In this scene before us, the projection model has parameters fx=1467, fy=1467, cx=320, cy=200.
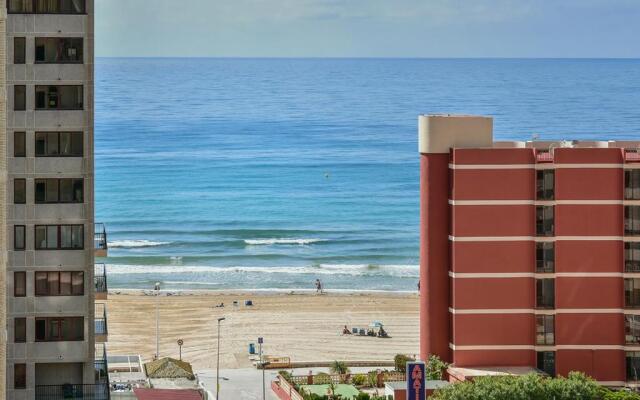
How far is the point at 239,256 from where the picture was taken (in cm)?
12406

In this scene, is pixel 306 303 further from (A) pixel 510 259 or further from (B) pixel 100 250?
(B) pixel 100 250

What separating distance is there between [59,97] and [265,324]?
55.0 meters

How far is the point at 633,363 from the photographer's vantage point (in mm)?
58812

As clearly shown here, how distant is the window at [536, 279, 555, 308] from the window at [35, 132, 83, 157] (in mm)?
29393

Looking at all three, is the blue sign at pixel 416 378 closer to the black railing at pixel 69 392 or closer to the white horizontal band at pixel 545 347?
the black railing at pixel 69 392

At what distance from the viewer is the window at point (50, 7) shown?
33062mm

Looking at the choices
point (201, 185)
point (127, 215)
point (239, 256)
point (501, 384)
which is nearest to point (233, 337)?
point (501, 384)

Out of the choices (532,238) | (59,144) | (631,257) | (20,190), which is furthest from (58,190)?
(631,257)

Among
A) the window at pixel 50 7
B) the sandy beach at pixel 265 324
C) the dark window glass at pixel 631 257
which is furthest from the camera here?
the sandy beach at pixel 265 324

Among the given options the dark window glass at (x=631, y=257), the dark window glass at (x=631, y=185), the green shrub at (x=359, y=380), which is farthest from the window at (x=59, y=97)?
the green shrub at (x=359, y=380)

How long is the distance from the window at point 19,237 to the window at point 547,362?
29.9 m

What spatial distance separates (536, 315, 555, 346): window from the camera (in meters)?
58.6

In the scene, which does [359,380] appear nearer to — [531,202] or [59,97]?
[531,202]

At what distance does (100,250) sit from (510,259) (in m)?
26.5
